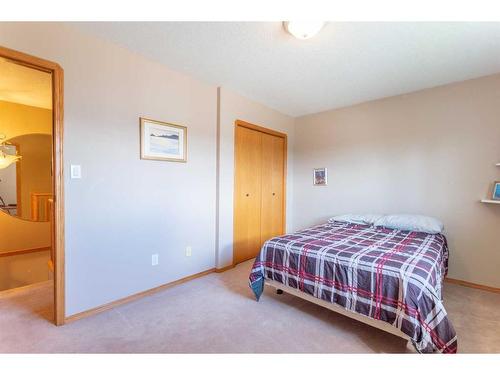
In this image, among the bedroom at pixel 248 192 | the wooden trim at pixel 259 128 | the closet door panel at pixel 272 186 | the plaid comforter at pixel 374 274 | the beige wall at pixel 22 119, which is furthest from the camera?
the closet door panel at pixel 272 186

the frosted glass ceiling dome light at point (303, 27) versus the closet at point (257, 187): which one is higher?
the frosted glass ceiling dome light at point (303, 27)

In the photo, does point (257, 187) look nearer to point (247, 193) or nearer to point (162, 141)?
point (247, 193)

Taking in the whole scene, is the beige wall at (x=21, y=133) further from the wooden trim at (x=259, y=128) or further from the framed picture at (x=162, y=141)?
the wooden trim at (x=259, y=128)

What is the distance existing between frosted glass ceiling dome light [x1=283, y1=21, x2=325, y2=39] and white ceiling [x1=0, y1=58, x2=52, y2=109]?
81.7 inches

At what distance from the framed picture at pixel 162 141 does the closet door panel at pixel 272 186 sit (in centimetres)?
141

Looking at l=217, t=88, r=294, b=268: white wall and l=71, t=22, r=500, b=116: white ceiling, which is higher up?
l=71, t=22, r=500, b=116: white ceiling

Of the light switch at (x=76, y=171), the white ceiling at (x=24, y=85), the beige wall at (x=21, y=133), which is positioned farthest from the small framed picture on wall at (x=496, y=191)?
the beige wall at (x=21, y=133)

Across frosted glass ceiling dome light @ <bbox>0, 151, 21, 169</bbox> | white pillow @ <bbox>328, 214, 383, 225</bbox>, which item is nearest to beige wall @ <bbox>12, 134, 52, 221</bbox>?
frosted glass ceiling dome light @ <bbox>0, 151, 21, 169</bbox>

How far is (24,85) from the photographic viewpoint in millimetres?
2779

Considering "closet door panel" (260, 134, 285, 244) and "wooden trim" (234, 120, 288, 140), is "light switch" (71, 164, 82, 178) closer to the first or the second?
"wooden trim" (234, 120, 288, 140)

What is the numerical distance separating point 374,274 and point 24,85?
13.2ft

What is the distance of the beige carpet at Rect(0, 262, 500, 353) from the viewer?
1593 mm

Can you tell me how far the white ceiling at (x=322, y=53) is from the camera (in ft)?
5.96
